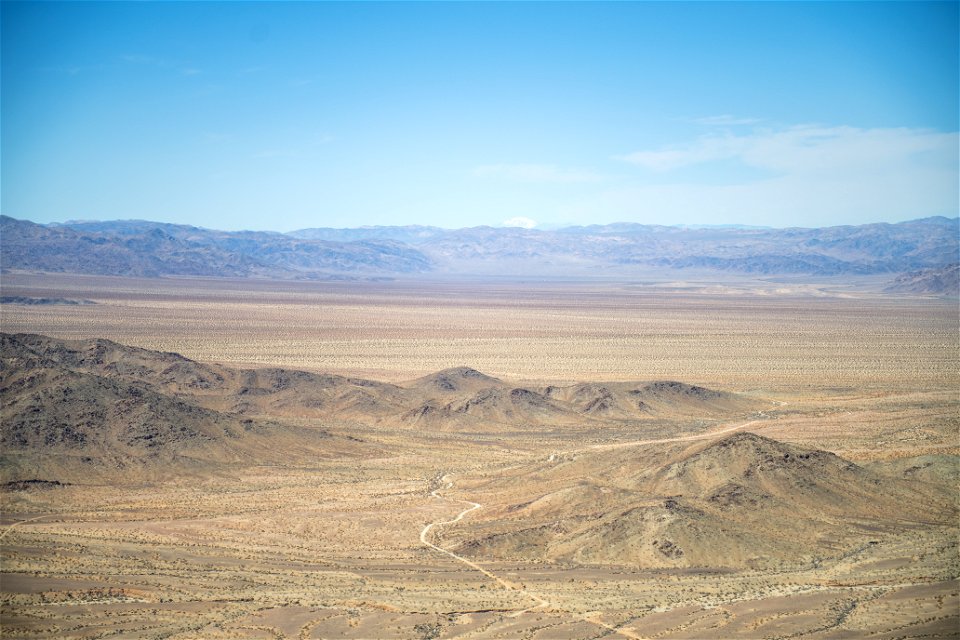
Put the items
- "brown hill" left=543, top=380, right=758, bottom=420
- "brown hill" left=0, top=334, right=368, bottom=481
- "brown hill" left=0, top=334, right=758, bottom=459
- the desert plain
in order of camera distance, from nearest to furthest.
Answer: the desert plain → "brown hill" left=0, top=334, right=368, bottom=481 → "brown hill" left=0, top=334, right=758, bottom=459 → "brown hill" left=543, top=380, right=758, bottom=420

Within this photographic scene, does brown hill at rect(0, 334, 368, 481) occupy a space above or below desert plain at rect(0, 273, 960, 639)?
above

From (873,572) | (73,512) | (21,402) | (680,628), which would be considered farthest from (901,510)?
(21,402)

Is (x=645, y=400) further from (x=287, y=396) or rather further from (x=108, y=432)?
(x=108, y=432)

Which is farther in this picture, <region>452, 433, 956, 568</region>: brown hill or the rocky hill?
the rocky hill

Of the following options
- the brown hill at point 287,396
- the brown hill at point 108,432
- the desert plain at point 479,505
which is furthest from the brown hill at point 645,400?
the brown hill at point 108,432

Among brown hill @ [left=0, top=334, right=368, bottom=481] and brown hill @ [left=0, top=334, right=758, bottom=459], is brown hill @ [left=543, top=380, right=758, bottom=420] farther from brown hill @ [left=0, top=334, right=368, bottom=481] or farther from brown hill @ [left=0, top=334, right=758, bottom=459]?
Result: brown hill @ [left=0, top=334, right=368, bottom=481]

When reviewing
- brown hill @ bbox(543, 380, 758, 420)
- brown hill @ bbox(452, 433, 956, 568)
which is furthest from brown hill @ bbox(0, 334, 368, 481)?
brown hill @ bbox(543, 380, 758, 420)

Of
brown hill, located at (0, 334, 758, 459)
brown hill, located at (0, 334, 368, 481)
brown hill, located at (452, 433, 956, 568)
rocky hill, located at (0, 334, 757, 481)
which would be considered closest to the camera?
brown hill, located at (452, 433, 956, 568)

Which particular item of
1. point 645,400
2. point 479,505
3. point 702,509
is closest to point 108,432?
point 479,505
